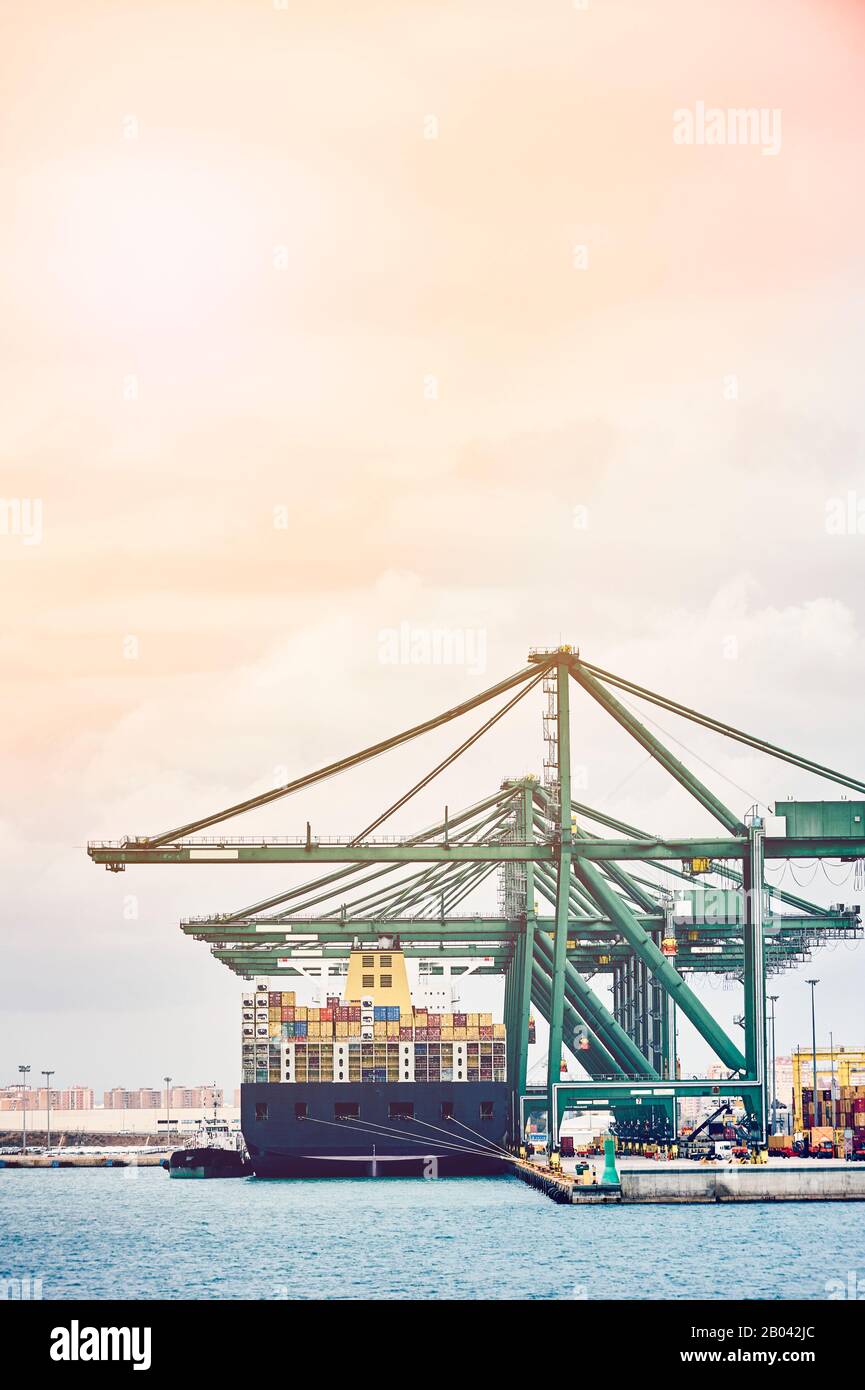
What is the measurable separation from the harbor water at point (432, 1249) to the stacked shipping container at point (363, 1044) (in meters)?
13.6

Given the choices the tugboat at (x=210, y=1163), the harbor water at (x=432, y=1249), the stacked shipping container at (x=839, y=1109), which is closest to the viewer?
the harbor water at (x=432, y=1249)

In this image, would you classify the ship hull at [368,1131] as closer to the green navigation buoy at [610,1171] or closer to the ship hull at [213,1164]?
the ship hull at [213,1164]

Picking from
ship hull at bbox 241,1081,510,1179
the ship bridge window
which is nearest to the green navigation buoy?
ship hull at bbox 241,1081,510,1179

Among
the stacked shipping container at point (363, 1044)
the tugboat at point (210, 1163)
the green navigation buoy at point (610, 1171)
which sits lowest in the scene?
the tugboat at point (210, 1163)

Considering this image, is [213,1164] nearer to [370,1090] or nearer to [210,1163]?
[210,1163]

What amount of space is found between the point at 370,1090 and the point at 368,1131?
6.11ft

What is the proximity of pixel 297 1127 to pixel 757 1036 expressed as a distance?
862 inches

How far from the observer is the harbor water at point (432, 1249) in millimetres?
39156

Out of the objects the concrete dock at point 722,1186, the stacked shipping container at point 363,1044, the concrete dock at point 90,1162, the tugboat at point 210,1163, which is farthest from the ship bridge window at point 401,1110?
the concrete dock at point 90,1162

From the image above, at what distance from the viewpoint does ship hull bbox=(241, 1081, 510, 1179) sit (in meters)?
80.2

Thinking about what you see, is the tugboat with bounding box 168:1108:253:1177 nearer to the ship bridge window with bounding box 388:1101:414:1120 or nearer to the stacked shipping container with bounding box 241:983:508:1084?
the stacked shipping container with bounding box 241:983:508:1084
